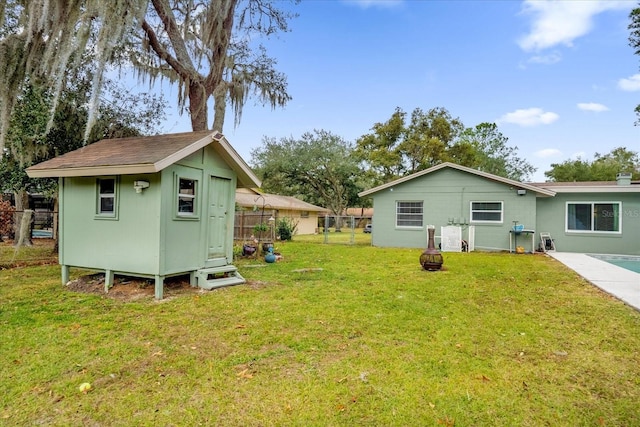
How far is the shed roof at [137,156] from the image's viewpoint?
527cm

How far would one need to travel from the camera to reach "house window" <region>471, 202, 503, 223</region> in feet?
44.3

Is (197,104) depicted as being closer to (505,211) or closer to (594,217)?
(505,211)

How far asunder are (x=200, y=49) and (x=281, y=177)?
72.9 ft

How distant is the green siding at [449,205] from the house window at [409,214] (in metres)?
0.19

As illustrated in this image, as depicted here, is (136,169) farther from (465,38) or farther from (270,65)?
(465,38)

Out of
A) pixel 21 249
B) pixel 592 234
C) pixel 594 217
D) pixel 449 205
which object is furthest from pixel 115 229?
pixel 594 217

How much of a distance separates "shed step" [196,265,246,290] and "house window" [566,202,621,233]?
12467mm

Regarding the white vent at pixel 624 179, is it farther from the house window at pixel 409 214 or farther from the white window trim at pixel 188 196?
the white window trim at pixel 188 196

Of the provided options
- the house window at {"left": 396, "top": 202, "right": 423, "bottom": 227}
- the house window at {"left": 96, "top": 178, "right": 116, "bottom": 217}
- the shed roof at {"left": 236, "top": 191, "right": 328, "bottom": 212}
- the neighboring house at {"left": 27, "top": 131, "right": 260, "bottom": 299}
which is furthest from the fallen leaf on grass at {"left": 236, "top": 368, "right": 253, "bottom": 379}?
the shed roof at {"left": 236, "top": 191, "right": 328, "bottom": 212}

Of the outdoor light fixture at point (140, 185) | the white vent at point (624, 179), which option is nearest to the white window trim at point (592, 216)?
the white vent at point (624, 179)

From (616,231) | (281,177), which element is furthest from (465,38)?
(281,177)

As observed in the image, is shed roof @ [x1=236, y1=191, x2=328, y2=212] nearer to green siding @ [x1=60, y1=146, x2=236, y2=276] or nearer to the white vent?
green siding @ [x1=60, y1=146, x2=236, y2=276]

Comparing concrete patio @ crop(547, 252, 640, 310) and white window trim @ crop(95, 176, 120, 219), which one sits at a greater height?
white window trim @ crop(95, 176, 120, 219)

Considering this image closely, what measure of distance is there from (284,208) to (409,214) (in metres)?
11.0
